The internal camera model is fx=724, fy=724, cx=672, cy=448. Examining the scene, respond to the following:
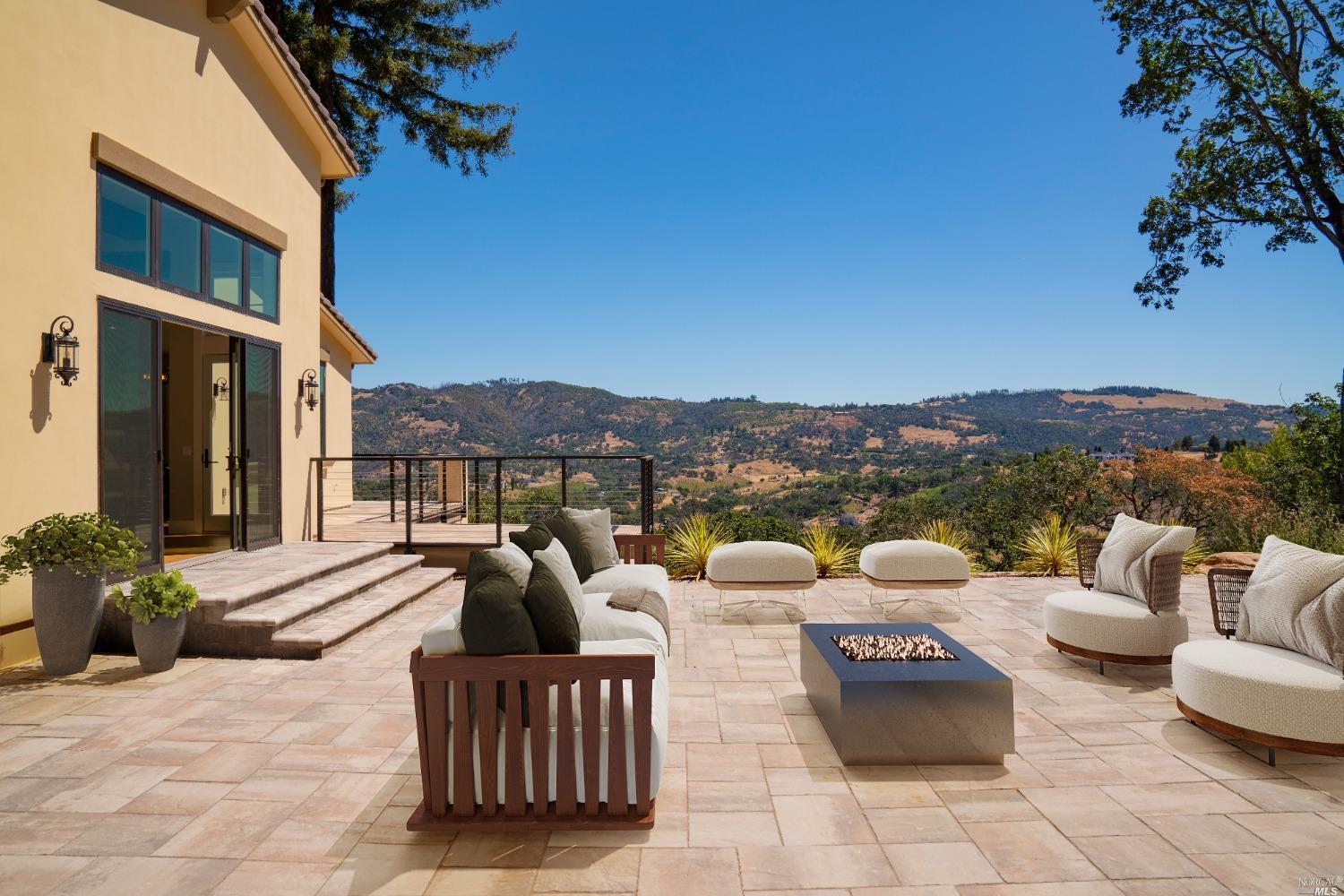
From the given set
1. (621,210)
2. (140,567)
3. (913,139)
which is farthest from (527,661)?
(621,210)

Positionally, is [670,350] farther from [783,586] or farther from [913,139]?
[783,586]

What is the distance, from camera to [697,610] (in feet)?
22.2

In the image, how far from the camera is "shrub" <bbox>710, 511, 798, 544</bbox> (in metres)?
9.59

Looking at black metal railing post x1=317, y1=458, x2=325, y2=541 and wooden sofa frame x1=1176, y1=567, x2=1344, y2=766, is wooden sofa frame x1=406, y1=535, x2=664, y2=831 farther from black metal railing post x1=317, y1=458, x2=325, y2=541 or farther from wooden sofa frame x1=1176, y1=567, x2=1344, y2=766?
black metal railing post x1=317, y1=458, x2=325, y2=541

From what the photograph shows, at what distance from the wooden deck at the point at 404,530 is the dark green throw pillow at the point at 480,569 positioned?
211 inches

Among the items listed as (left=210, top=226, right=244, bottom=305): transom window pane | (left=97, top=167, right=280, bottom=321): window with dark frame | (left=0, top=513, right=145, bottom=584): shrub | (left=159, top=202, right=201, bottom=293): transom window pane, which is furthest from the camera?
(left=210, top=226, right=244, bottom=305): transom window pane

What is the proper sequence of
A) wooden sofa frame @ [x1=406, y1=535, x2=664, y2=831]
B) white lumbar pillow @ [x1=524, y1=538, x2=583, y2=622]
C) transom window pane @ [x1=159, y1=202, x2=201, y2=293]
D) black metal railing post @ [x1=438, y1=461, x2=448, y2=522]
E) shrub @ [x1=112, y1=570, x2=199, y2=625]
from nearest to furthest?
wooden sofa frame @ [x1=406, y1=535, x2=664, y2=831] < white lumbar pillow @ [x1=524, y1=538, x2=583, y2=622] < shrub @ [x1=112, y1=570, x2=199, y2=625] < transom window pane @ [x1=159, y1=202, x2=201, y2=293] < black metal railing post @ [x1=438, y1=461, x2=448, y2=522]

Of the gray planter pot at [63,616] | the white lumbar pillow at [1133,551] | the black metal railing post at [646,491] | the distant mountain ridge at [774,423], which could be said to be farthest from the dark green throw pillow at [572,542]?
the distant mountain ridge at [774,423]

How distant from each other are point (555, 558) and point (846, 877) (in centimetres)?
194

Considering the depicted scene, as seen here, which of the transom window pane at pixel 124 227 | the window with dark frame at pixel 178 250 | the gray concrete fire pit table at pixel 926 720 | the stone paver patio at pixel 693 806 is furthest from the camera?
the window with dark frame at pixel 178 250

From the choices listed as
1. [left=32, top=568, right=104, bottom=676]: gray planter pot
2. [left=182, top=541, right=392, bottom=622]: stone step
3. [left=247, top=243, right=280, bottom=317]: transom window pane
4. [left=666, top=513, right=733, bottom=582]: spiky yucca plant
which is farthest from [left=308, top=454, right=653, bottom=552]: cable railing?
[left=32, top=568, right=104, bottom=676]: gray planter pot

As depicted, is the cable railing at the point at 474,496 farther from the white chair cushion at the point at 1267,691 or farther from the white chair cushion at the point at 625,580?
the white chair cushion at the point at 1267,691

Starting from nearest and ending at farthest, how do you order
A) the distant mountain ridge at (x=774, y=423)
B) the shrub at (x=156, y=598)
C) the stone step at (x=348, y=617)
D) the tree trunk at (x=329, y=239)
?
1. the shrub at (x=156, y=598)
2. the stone step at (x=348, y=617)
3. the tree trunk at (x=329, y=239)
4. the distant mountain ridge at (x=774, y=423)

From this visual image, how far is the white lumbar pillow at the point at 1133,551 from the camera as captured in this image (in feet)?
15.0
